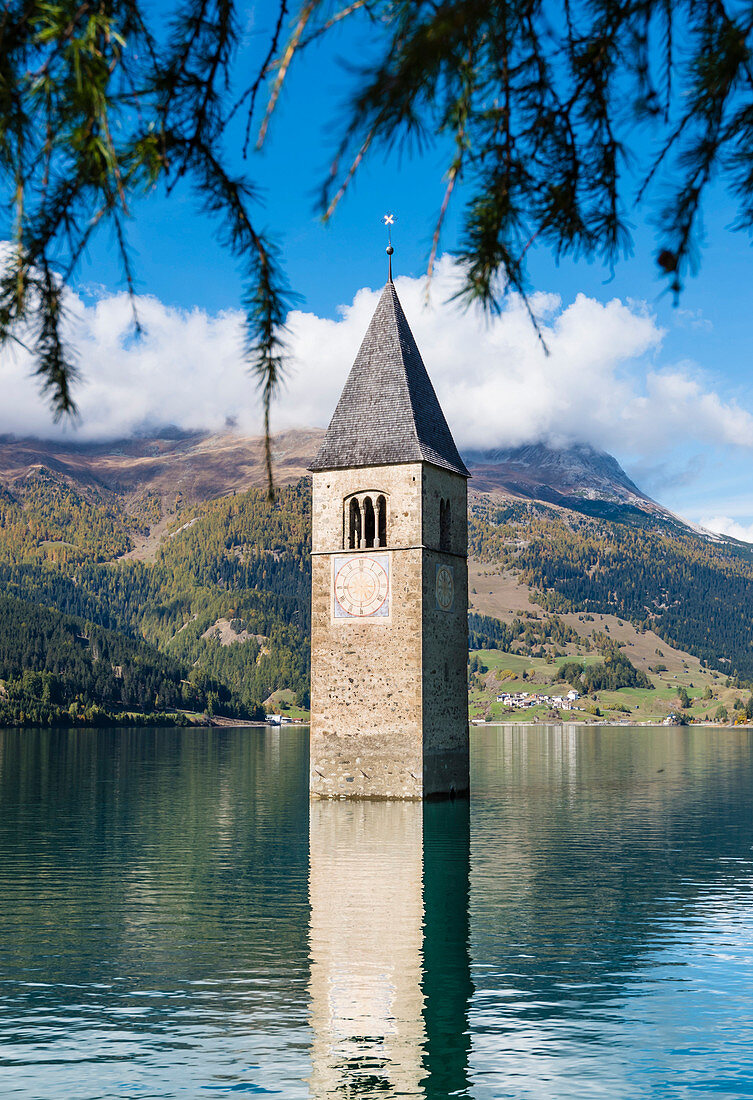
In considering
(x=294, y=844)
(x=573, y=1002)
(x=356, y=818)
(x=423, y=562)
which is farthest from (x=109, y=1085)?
(x=423, y=562)

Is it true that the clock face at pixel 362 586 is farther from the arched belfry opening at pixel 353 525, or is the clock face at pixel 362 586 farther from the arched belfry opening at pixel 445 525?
the arched belfry opening at pixel 445 525

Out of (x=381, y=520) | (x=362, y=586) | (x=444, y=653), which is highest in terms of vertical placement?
(x=381, y=520)

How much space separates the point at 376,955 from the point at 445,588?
80.1 feet

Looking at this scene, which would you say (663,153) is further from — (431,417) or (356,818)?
(431,417)

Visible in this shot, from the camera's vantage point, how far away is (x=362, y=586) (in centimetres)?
4025

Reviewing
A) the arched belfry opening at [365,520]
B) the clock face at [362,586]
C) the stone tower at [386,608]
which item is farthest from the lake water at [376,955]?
the arched belfry opening at [365,520]

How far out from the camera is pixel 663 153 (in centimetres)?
429

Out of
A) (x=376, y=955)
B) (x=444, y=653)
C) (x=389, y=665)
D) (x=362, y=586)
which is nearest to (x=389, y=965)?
(x=376, y=955)

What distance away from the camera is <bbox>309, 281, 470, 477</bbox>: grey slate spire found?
41.0 metres

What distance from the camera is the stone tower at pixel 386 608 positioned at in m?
39.3

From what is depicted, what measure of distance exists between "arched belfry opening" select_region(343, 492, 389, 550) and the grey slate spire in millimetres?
1278

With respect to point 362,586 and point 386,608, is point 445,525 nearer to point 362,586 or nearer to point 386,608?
point 362,586

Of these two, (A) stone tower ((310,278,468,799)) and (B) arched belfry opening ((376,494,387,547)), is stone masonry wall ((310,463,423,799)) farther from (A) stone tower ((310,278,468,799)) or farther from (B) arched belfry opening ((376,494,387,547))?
(B) arched belfry opening ((376,494,387,547))

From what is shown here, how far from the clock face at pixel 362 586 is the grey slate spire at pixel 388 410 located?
3532 mm
